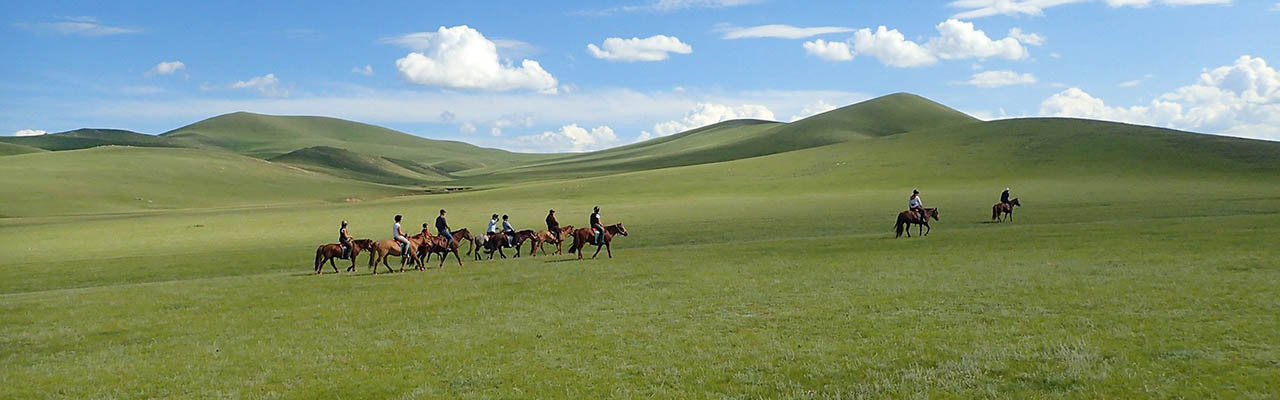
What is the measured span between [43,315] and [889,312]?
23048mm

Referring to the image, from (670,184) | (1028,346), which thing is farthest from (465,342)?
(670,184)

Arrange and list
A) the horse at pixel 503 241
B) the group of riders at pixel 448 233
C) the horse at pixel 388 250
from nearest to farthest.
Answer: the horse at pixel 388 250, the group of riders at pixel 448 233, the horse at pixel 503 241

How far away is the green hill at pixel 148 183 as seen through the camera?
96.1 m

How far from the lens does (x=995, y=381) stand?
39.1 ft

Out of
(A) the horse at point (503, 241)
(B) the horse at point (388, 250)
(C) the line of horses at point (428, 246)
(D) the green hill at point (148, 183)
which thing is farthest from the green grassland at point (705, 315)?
(D) the green hill at point (148, 183)

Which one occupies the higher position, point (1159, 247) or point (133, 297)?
point (1159, 247)

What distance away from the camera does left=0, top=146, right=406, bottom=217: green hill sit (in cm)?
9606

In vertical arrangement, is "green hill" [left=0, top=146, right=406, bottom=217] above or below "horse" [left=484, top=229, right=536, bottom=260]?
above

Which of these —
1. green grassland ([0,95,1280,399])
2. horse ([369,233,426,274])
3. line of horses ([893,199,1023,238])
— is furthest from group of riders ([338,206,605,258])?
line of horses ([893,199,1023,238])

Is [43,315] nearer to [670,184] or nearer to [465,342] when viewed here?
[465,342]

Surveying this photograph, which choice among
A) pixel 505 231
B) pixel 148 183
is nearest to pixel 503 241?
pixel 505 231

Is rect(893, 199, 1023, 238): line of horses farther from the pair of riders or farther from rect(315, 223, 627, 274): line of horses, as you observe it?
the pair of riders

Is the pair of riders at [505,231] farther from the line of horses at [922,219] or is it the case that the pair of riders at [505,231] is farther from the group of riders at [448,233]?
the line of horses at [922,219]

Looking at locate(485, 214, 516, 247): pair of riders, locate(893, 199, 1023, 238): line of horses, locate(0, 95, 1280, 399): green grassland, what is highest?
locate(893, 199, 1023, 238): line of horses
